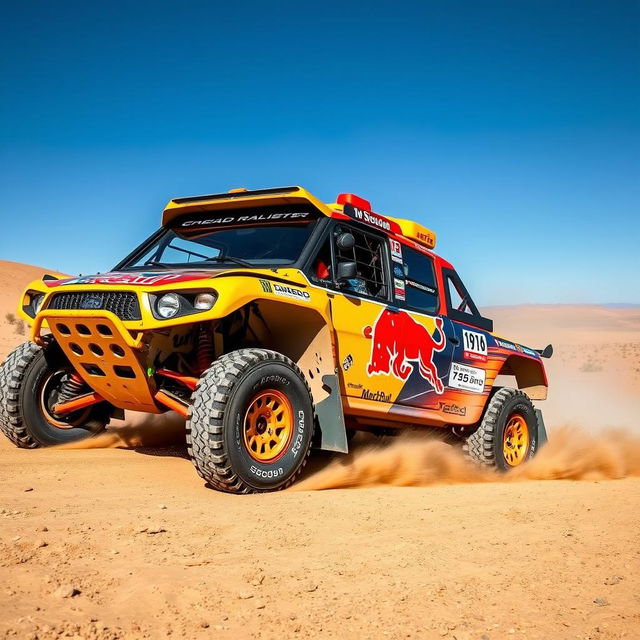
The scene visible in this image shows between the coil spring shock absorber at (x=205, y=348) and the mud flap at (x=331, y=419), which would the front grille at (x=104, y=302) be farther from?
the mud flap at (x=331, y=419)

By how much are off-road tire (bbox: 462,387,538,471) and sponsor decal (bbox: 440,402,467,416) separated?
0.33 meters

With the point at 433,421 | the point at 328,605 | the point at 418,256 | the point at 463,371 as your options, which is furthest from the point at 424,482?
the point at 328,605

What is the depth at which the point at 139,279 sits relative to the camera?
16.0ft

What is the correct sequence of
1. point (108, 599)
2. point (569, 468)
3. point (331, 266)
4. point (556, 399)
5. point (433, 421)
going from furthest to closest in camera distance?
point (556, 399) < point (569, 468) < point (433, 421) < point (331, 266) < point (108, 599)

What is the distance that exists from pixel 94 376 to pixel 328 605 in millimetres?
3193

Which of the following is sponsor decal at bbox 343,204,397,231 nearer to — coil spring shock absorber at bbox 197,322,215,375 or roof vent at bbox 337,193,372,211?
roof vent at bbox 337,193,372,211

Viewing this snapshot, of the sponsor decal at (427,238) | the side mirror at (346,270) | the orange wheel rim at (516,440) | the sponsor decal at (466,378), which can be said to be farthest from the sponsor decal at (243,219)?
the orange wheel rim at (516,440)

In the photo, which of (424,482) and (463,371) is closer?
(424,482)

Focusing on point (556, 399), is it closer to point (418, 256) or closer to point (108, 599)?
point (418, 256)

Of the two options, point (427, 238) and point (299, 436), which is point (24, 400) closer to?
point (299, 436)

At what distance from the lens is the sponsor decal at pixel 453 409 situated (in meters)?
7.07

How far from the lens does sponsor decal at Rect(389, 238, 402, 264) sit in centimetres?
674

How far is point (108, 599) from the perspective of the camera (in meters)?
2.56

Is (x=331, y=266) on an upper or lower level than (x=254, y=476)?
upper
